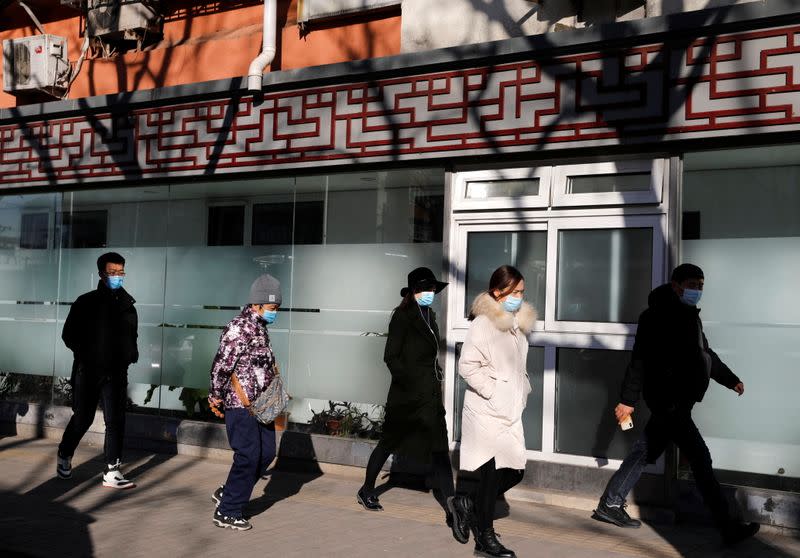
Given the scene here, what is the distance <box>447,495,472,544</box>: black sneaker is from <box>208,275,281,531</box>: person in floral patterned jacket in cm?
141

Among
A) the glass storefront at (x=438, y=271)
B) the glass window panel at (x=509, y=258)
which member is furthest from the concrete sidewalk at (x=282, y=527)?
the glass window panel at (x=509, y=258)

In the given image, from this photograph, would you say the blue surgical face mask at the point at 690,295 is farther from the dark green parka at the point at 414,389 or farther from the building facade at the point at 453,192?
the dark green parka at the point at 414,389

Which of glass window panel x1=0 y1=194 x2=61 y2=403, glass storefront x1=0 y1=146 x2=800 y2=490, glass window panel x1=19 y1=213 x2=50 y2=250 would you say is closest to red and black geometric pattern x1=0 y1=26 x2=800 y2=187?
glass storefront x1=0 y1=146 x2=800 y2=490

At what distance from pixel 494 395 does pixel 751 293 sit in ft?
8.83

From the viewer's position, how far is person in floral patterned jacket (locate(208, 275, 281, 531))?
7.32 metres

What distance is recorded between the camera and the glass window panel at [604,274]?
8477 mm

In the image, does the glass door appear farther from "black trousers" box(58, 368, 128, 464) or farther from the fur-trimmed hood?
"black trousers" box(58, 368, 128, 464)

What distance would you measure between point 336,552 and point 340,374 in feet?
12.5

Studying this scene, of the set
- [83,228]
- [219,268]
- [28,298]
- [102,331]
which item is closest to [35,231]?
[28,298]

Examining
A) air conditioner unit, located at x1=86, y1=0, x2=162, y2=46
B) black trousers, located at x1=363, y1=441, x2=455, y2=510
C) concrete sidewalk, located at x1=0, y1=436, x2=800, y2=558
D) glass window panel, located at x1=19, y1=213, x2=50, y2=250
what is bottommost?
concrete sidewalk, located at x1=0, y1=436, x2=800, y2=558

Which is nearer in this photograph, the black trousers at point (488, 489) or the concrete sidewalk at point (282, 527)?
the black trousers at point (488, 489)

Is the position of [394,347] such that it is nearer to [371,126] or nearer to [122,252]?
[371,126]

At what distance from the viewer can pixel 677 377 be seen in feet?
24.3

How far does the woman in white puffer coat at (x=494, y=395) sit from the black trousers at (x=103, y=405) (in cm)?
359
